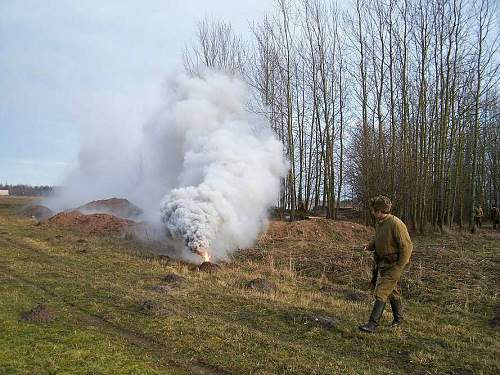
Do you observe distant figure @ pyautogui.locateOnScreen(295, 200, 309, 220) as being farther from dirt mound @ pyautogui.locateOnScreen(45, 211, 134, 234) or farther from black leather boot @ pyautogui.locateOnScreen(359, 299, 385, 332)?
black leather boot @ pyautogui.locateOnScreen(359, 299, 385, 332)

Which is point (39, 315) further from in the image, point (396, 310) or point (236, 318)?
point (396, 310)

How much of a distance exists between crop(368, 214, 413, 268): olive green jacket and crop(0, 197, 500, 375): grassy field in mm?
1036

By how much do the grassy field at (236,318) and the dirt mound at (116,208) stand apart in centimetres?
1364

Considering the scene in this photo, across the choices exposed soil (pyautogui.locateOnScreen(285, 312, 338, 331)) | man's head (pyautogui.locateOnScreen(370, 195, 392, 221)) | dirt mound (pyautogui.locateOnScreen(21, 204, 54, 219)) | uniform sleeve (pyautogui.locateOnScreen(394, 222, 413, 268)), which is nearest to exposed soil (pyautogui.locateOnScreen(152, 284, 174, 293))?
exposed soil (pyautogui.locateOnScreen(285, 312, 338, 331))

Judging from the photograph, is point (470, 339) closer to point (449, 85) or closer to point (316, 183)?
point (449, 85)

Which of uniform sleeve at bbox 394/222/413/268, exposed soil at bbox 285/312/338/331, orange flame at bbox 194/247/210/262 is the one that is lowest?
exposed soil at bbox 285/312/338/331

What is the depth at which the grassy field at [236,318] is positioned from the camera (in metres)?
5.43

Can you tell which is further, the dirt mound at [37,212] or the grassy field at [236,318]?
the dirt mound at [37,212]

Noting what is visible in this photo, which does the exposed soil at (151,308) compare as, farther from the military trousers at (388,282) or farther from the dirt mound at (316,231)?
the dirt mound at (316,231)

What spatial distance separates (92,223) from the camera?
76.9 feet

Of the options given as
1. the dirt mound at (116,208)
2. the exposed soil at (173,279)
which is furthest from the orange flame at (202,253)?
the dirt mound at (116,208)

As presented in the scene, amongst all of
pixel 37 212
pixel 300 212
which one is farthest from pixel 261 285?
pixel 37 212

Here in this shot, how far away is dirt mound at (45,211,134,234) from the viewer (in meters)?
21.9

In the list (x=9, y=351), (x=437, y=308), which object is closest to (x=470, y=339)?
(x=437, y=308)
